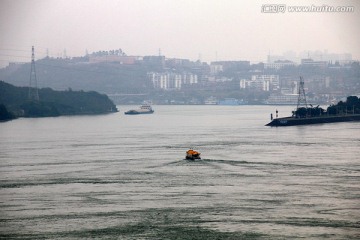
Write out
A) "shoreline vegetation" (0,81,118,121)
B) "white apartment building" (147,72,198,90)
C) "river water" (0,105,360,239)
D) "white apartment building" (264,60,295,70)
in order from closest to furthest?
1. "river water" (0,105,360,239)
2. "shoreline vegetation" (0,81,118,121)
3. "white apartment building" (147,72,198,90)
4. "white apartment building" (264,60,295,70)

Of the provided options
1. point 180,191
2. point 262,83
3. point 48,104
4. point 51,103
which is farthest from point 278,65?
point 180,191

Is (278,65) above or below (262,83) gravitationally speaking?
above

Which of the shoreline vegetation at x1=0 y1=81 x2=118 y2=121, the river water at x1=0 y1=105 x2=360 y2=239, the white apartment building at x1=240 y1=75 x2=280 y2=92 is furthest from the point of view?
the white apartment building at x1=240 y1=75 x2=280 y2=92

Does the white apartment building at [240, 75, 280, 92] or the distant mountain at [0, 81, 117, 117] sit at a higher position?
the white apartment building at [240, 75, 280, 92]

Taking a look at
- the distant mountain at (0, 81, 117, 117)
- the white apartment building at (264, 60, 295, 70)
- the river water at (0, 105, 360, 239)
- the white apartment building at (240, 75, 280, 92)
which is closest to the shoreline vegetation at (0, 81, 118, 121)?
the distant mountain at (0, 81, 117, 117)

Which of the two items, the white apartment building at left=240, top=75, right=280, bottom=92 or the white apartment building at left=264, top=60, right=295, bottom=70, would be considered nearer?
the white apartment building at left=240, top=75, right=280, bottom=92

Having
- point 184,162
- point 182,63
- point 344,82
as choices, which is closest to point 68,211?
point 184,162

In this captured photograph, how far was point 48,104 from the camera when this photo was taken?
47500mm

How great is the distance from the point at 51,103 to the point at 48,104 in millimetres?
725

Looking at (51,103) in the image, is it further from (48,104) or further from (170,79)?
(170,79)

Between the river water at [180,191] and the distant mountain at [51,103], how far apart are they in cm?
2138

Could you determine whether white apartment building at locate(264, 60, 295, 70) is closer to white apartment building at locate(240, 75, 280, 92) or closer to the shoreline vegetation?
white apartment building at locate(240, 75, 280, 92)

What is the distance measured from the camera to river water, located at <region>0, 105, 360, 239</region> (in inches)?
443

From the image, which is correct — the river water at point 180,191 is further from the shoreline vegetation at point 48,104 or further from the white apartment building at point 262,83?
the white apartment building at point 262,83
